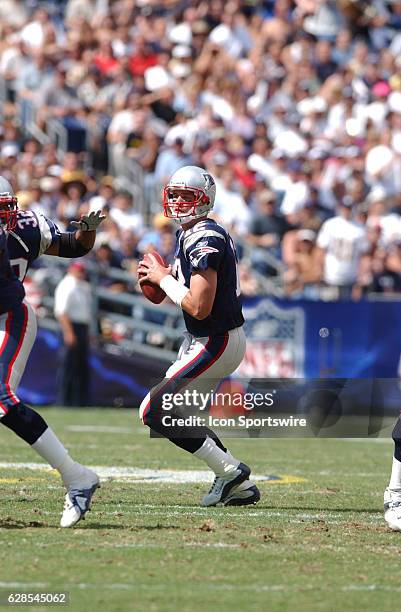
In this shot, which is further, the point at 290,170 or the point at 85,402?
the point at 290,170

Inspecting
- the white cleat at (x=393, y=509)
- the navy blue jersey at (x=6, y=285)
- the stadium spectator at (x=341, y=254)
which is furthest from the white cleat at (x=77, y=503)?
the stadium spectator at (x=341, y=254)

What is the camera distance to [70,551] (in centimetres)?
533

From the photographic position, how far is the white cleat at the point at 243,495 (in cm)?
701

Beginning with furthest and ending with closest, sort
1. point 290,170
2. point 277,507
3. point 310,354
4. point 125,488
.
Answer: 1. point 290,170
2. point 310,354
3. point 125,488
4. point 277,507

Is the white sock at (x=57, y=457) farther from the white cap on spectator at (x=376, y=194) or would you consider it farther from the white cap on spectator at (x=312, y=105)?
the white cap on spectator at (x=312, y=105)

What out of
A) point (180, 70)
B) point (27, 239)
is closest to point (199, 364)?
point (27, 239)

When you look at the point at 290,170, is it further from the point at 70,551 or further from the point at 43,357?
the point at 70,551

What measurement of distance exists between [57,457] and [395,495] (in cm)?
165

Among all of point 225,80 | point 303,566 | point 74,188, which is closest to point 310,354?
point 74,188

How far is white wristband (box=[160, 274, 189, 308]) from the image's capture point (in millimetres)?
6594

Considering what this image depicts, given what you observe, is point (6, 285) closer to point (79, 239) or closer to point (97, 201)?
point (79, 239)

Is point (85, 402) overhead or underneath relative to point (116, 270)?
underneath

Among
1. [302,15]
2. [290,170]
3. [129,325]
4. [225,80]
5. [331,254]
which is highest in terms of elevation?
[302,15]

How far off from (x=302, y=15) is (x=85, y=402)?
7721 mm
